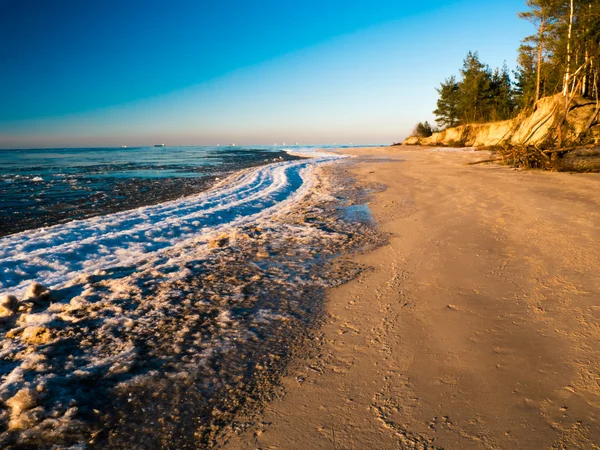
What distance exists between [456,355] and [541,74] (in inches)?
1407

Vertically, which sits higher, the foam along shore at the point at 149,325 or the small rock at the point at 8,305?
the small rock at the point at 8,305

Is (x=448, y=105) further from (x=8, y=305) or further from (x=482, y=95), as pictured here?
(x=8, y=305)

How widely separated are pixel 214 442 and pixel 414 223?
5.61m

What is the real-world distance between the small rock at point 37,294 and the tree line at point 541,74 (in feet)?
64.9

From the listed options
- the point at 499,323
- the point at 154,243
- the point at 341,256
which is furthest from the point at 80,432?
the point at 154,243

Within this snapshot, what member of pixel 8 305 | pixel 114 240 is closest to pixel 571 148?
pixel 114 240

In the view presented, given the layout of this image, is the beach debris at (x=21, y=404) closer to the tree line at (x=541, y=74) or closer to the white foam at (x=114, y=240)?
the white foam at (x=114, y=240)

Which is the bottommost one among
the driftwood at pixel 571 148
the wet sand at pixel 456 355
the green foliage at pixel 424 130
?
the wet sand at pixel 456 355

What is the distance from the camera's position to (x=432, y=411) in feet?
6.53

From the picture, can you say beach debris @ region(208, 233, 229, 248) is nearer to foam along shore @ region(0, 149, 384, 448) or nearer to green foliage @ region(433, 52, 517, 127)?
foam along shore @ region(0, 149, 384, 448)

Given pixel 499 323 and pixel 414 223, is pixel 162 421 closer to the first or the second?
pixel 499 323

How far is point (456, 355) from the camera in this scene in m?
2.51

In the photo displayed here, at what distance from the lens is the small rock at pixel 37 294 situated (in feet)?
11.4

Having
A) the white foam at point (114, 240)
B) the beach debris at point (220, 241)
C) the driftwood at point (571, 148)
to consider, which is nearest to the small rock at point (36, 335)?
the white foam at point (114, 240)
